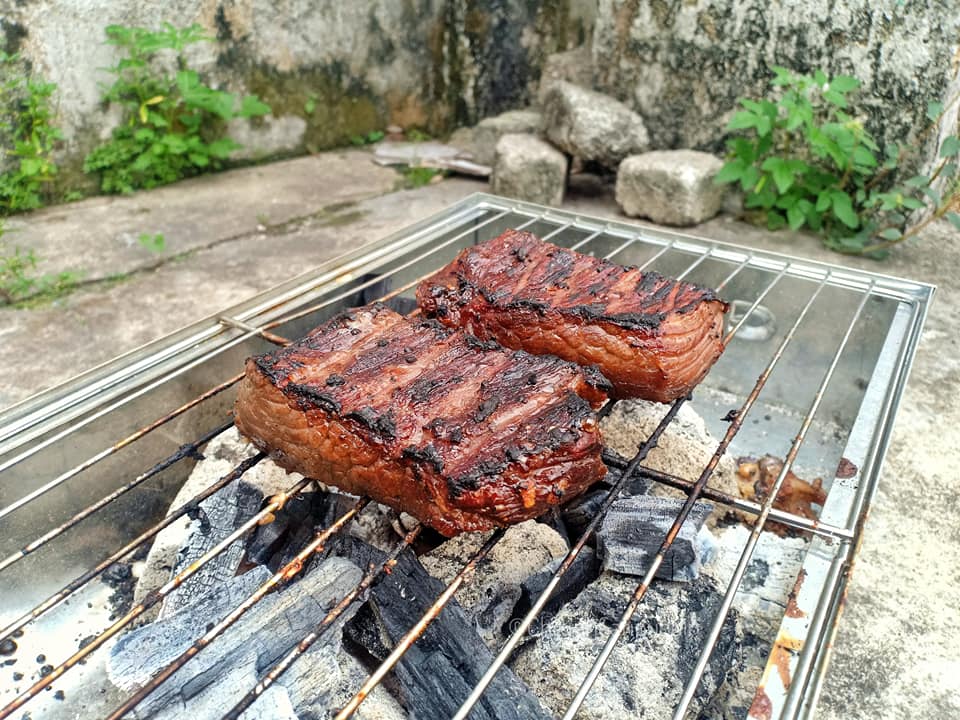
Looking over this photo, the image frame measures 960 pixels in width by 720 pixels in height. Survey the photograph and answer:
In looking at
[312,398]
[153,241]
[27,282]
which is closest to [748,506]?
[312,398]

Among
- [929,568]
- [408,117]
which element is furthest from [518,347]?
[408,117]

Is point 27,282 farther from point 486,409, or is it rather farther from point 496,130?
point 496,130

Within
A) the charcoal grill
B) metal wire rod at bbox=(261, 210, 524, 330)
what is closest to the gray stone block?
the charcoal grill

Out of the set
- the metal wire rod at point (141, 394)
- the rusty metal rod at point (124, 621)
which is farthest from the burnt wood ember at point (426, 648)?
the metal wire rod at point (141, 394)

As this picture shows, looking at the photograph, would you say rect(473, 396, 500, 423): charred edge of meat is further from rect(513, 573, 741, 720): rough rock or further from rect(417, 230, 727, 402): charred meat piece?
rect(513, 573, 741, 720): rough rock

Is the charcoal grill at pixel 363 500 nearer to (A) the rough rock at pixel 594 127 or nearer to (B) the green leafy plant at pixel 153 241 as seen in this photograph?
(A) the rough rock at pixel 594 127
